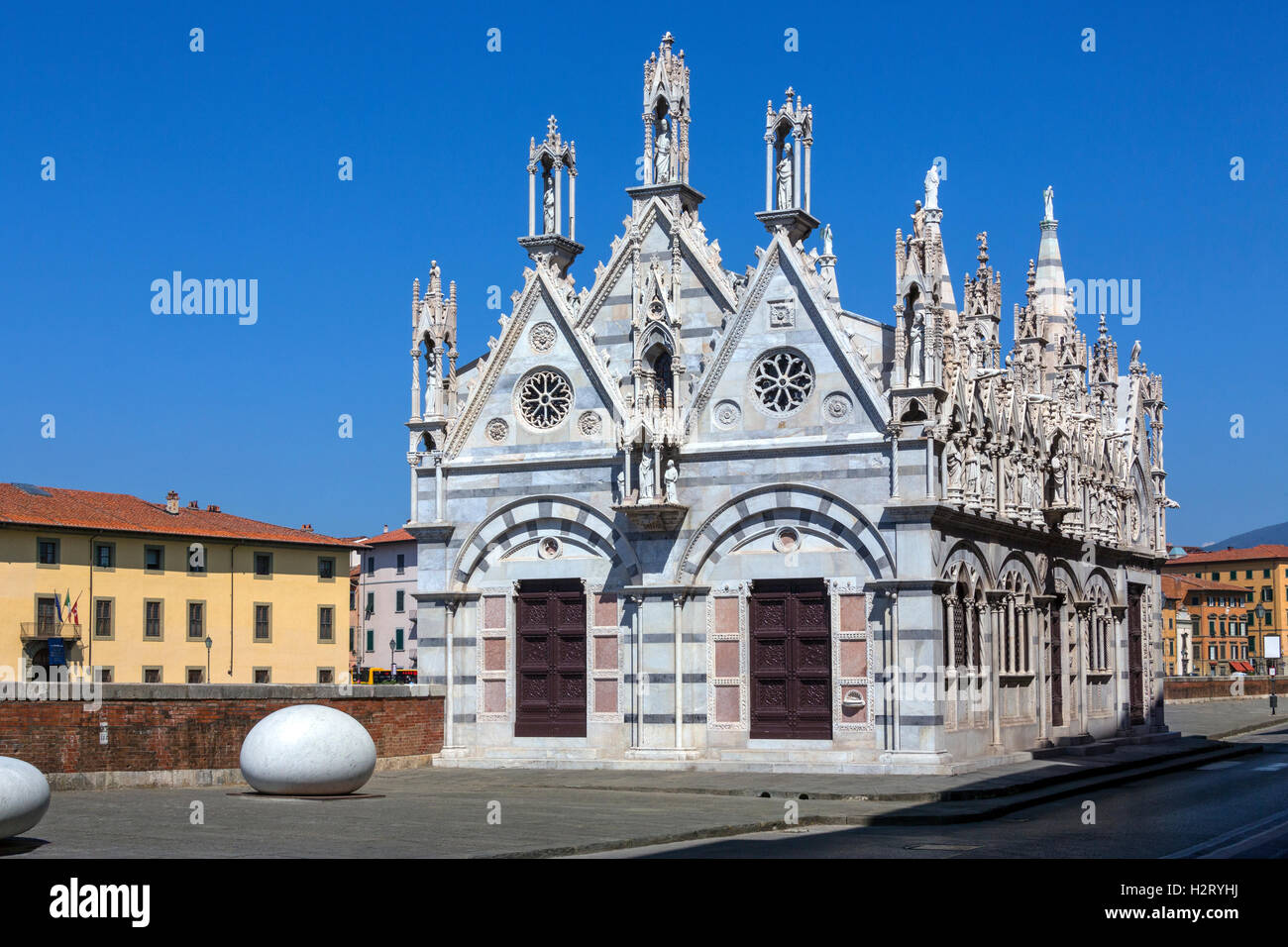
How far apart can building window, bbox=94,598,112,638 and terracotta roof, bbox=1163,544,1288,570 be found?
4625 inches

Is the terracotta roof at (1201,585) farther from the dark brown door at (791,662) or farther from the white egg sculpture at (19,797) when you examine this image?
the white egg sculpture at (19,797)

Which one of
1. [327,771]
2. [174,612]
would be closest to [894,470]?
[327,771]

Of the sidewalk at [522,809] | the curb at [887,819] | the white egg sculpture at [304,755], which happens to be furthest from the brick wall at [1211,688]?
the white egg sculpture at [304,755]

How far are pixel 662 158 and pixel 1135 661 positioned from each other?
19886 mm

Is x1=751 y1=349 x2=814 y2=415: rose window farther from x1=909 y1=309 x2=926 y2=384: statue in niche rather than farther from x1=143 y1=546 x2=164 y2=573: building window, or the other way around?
x1=143 y1=546 x2=164 y2=573: building window

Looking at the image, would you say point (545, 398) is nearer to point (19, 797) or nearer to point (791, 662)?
point (791, 662)

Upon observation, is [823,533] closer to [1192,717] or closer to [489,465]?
[489,465]

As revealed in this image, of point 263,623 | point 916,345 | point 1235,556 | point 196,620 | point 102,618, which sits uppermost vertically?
point 916,345

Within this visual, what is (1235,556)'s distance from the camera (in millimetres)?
164375

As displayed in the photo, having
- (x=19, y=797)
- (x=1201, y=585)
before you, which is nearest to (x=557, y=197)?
(x=19, y=797)

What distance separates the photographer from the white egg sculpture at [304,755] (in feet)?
84.0

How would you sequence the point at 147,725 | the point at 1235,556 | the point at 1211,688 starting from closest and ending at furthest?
the point at 147,725, the point at 1211,688, the point at 1235,556

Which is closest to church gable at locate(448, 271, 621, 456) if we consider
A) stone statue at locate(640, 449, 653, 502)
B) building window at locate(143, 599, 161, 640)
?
stone statue at locate(640, 449, 653, 502)
